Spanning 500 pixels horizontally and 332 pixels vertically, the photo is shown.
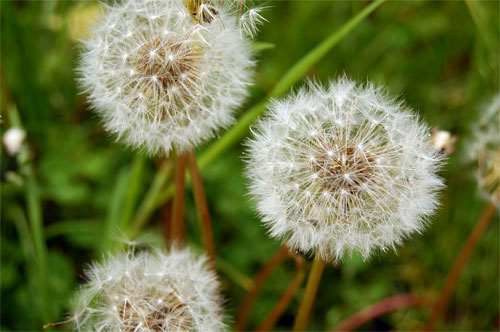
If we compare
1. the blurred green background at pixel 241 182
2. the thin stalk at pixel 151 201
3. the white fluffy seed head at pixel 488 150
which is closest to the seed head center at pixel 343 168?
the white fluffy seed head at pixel 488 150

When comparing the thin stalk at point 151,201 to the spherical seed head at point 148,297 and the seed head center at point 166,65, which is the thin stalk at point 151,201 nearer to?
the spherical seed head at point 148,297

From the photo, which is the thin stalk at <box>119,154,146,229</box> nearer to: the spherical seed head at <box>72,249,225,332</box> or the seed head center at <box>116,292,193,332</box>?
the spherical seed head at <box>72,249,225,332</box>

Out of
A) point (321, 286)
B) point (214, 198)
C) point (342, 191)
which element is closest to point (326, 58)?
point (214, 198)

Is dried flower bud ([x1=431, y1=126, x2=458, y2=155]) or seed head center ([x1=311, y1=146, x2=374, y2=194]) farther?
dried flower bud ([x1=431, y1=126, x2=458, y2=155])

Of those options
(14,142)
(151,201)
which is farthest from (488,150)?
(14,142)

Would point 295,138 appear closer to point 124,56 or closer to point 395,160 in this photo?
point 395,160

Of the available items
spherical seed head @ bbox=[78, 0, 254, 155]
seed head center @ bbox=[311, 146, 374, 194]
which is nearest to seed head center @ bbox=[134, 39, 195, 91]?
spherical seed head @ bbox=[78, 0, 254, 155]
